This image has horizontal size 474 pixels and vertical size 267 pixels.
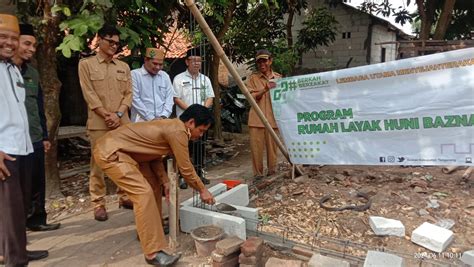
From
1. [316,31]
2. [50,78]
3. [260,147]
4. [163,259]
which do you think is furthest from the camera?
[316,31]

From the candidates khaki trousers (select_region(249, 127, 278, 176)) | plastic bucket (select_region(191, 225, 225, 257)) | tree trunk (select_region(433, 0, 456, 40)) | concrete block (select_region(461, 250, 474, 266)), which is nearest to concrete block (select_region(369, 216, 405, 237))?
concrete block (select_region(461, 250, 474, 266))

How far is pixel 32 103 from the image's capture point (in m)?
3.40

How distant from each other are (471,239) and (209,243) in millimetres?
2241

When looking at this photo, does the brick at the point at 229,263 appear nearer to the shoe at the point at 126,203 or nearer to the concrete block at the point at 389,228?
the concrete block at the point at 389,228

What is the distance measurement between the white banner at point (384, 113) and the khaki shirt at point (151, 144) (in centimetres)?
220

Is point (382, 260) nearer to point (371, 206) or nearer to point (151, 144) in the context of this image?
point (371, 206)

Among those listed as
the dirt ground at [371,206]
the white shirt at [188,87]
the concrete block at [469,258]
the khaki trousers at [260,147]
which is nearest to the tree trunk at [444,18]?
the dirt ground at [371,206]

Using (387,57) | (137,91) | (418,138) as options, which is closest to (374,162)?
(418,138)

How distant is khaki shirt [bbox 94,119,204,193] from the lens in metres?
2.77

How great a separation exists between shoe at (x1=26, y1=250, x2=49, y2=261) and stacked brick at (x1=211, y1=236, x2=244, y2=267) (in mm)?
1454

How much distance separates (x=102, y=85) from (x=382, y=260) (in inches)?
116

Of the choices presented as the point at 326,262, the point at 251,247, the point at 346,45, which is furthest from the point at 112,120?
the point at 346,45

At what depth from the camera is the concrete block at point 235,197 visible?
3750mm

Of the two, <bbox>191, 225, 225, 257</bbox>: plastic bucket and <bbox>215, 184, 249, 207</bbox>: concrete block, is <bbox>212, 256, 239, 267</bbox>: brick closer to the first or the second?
<bbox>191, 225, 225, 257</bbox>: plastic bucket
